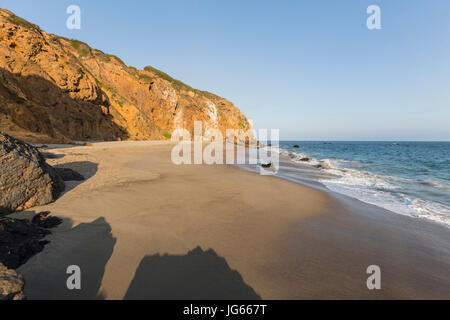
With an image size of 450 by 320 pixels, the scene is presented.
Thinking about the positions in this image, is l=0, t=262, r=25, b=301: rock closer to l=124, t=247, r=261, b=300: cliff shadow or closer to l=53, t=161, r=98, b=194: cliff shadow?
l=124, t=247, r=261, b=300: cliff shadow

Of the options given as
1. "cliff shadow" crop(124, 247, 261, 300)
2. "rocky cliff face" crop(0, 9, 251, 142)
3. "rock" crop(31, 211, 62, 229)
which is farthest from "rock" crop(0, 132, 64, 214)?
"rocky cliff face" crop(0, 9, 251, 142)

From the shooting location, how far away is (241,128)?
188ft

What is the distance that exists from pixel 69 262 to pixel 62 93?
21.7m

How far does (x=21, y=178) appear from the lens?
3695mm

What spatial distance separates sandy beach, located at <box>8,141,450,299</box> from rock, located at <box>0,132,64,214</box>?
0.27 m

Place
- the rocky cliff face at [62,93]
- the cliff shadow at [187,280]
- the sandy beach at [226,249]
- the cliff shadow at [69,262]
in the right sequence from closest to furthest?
the cliff shadow at [69,262], the cliff shadow at [187,280], the sandy beach at [226,249], the rocky cliff face at [62,93]

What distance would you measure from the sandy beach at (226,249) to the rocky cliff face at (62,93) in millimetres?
12655

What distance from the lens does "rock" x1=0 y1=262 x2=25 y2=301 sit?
1.54 m

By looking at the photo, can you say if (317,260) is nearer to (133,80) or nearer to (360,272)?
(360,272)

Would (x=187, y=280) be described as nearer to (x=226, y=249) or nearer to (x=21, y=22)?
(x=226, y=249)

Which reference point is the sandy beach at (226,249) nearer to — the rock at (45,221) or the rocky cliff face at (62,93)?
the rock at (45,221)

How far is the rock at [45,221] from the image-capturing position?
313cm

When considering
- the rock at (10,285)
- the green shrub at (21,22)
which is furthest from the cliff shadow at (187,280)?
the green shrub at (21,22)
